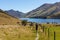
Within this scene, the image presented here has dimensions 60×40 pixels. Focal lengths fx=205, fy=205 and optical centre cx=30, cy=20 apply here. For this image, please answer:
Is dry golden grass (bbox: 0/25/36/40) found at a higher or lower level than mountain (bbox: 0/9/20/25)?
lower

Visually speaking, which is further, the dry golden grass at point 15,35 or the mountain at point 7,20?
the mountain at point 7,20

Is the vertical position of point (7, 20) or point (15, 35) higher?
point (7, 20)

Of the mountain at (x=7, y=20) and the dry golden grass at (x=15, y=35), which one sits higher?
the mountain at (x=7, y=20)

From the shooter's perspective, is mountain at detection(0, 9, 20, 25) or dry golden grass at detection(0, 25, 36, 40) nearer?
dry golden grass at detection(0, 25, 36, 40)

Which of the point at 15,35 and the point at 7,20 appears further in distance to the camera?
Answer: the point at 7,20
